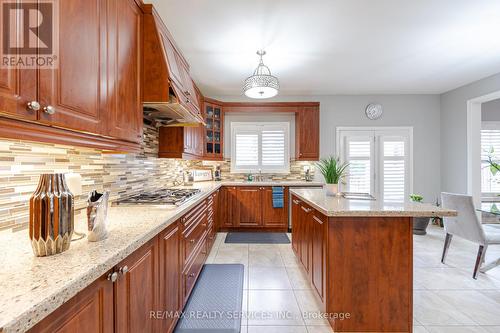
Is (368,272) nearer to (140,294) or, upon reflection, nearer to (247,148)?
(140,294)

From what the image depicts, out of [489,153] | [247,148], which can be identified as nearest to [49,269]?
[247,148]

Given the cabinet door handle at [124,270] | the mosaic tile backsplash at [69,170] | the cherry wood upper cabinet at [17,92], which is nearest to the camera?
the cherry wood upper cabinet at [17,92]

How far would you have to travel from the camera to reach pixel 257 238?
3.81m

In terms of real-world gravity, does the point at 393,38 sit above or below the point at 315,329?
above

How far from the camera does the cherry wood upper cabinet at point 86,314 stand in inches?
24.4

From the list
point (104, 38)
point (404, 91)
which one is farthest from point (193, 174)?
point (404, 91)

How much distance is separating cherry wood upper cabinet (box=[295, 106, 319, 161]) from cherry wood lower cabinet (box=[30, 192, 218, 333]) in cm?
307

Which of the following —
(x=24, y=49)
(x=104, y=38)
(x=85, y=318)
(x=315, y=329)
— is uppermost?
(x=104, y=38)

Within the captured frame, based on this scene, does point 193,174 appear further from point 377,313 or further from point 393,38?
point 393,38

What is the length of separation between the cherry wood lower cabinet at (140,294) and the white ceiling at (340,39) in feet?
6.82

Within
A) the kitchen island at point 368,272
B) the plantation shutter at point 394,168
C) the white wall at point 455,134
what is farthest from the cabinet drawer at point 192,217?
the white wall at point 455,134

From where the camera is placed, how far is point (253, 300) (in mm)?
2057

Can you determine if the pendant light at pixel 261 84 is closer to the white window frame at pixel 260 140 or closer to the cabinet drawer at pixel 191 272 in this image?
Answer: the white window frame at pixel 260 140

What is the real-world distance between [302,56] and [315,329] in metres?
3.13
